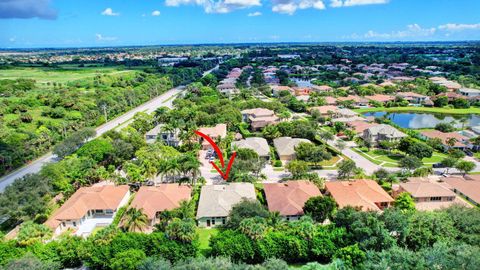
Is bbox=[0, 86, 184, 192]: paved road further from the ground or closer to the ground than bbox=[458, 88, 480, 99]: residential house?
closer to the ground

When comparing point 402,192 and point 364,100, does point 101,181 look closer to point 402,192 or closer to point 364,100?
point 402,192

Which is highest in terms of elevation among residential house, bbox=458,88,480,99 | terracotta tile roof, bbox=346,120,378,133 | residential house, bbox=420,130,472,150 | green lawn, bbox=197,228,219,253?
residential house, bbox=458,88,480,99

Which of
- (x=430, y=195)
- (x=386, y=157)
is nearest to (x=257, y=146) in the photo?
(x=386, y=157)

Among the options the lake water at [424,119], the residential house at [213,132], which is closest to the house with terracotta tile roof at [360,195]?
the residential house at [213,132]

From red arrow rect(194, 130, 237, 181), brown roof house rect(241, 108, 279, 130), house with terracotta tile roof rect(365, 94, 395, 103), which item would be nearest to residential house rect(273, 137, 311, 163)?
red arrow rect(194, 130, 237, 181)

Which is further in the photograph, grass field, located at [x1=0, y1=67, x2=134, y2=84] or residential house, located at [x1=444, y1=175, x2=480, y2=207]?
grass field, located at [x1=0, y1=67, x2=134, y2=84]

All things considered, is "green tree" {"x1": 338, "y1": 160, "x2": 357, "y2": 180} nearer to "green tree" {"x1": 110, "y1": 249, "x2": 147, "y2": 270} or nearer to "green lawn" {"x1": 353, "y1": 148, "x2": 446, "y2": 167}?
"green lawn" {"x1": 353, "y1": 148, "x2": 446, "y2": 167}

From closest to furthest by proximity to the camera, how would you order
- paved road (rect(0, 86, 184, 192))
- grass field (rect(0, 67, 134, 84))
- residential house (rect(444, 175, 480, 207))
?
residential house (rect(444, 175, 480, 207))
paved road (rect(0, 86, 184, 192))
grass field (rect(0, 67, 134, 84))
